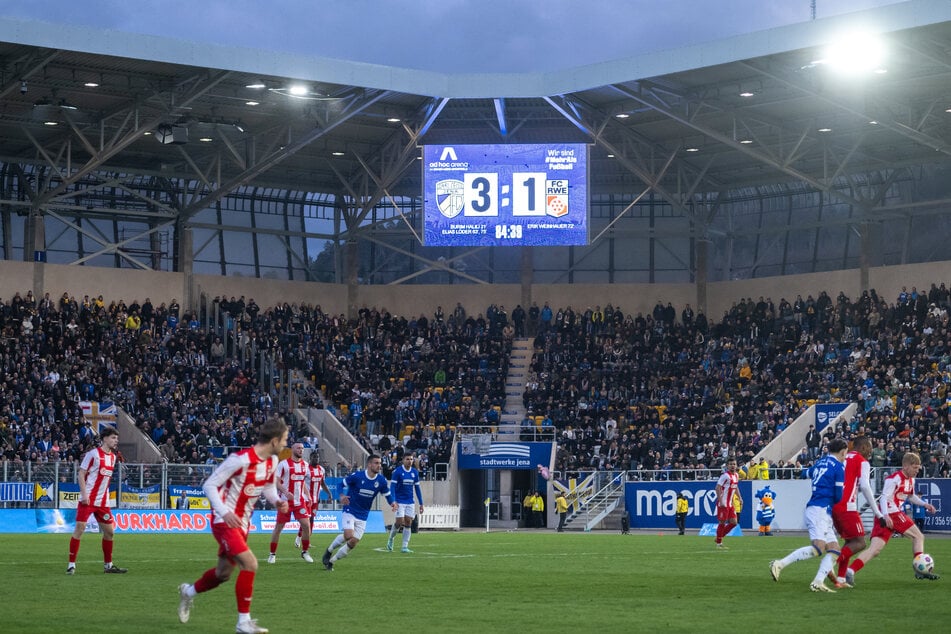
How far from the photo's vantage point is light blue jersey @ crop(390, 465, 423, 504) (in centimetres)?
2659

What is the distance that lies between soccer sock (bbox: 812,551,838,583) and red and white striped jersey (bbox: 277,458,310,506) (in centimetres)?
1082

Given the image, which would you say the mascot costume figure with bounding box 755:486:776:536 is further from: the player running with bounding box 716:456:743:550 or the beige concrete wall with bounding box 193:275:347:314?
the beige concrete wall with bounding box 193:275:347:314

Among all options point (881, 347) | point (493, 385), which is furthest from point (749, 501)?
point (493, 385)

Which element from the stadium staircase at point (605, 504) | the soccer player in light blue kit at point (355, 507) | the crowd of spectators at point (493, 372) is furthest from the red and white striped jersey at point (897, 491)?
the stadium staircase at point (605, 504)

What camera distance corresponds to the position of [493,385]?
57.7 metres

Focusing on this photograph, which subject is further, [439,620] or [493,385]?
[493,385]

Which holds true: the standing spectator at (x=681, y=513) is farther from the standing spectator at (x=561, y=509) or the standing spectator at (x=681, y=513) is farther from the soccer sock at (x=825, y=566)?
the soccer sock at (x=825, y=566)

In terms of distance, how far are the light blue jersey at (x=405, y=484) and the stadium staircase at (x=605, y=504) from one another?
22137 mm

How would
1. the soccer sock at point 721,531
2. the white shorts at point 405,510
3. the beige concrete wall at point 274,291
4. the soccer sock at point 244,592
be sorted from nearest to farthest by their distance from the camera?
the soccer sock at point 244,592 → the white shorts at point 405,510 → the soccer sock at point 721,531 → the beige concrete wall at point 274,291

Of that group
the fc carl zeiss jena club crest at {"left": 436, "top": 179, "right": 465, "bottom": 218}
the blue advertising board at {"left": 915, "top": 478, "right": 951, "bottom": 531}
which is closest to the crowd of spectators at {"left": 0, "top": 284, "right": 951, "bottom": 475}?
the blue advertising board at {"left": 915, "top": 478, "right": 951, "bottom": 531}

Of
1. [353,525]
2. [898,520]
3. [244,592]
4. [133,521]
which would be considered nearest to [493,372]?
[133,521]

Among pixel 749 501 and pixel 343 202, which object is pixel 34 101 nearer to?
pixel 343 202

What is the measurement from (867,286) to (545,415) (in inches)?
568

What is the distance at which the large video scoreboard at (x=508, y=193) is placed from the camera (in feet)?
162
